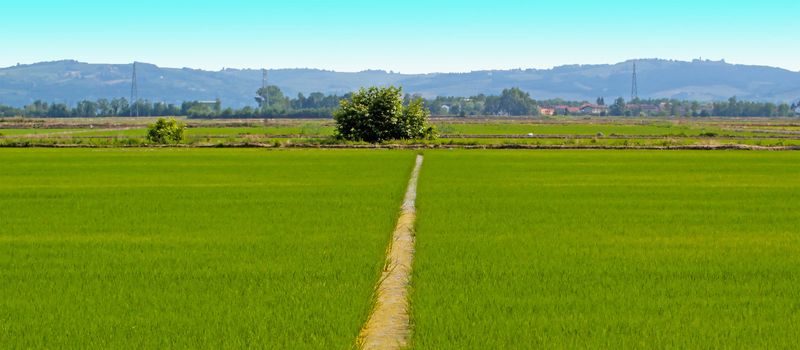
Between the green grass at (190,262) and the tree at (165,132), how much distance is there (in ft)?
124

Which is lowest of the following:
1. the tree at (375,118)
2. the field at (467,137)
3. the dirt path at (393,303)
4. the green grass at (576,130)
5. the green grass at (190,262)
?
the dirt path at (393,303)

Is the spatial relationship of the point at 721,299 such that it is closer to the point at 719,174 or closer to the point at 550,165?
the point at 719,174

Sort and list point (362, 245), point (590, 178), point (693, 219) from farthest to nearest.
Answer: point (590, 178) < point (693, 219) < point (362, 245)

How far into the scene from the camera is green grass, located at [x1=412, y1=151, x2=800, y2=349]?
830 centimetres

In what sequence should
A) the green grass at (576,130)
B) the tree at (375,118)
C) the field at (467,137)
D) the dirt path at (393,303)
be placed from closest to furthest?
1. the dirt path at (393,303)
2. the field at (467,137)
3. the tree at (375,118)
4. the green grass at (576,130)

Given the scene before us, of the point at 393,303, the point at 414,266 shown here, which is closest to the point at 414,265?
the point at 414,266

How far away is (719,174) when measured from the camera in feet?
104

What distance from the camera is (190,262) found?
39.0 feet

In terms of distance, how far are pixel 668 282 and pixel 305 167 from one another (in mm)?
26131

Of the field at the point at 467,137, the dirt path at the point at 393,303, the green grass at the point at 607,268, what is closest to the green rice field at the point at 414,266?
the green grass at the point at 607,268

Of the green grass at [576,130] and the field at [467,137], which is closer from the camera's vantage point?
the field at [467,137]

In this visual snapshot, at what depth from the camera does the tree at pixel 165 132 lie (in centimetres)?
6370

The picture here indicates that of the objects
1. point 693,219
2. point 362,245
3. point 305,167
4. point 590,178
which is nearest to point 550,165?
point 590,178

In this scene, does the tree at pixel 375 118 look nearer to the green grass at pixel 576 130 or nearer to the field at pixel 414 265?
the field at pixel 414 265
